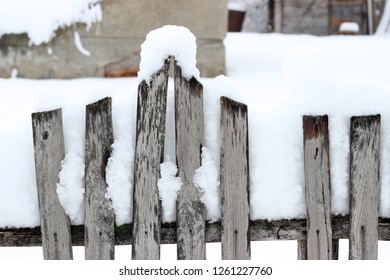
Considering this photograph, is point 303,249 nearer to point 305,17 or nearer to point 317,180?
point 317,180

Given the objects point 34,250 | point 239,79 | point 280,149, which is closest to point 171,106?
point 280,149

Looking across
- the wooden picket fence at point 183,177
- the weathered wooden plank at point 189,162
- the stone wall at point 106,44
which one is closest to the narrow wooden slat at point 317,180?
the wooden picket fence at point 183,177

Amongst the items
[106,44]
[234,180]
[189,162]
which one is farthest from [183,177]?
[106,44]

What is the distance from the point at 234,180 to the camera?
202cm

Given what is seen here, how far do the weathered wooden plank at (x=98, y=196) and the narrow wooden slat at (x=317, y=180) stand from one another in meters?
0.65

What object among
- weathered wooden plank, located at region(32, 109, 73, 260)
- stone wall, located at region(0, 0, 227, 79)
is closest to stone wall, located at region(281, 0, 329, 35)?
stone wall, located at region(0, 0, 227, 79)

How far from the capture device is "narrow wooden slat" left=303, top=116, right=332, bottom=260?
202 cm

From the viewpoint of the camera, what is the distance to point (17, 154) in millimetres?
2076

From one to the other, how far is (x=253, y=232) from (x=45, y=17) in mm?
4125

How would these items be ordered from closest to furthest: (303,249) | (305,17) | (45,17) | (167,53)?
(167,53) → (303,249) → (45,17) → (305,17)

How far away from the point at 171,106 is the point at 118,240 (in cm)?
48

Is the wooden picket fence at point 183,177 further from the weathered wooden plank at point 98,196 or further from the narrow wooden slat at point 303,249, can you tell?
the narrow wooden slat at point 303,249

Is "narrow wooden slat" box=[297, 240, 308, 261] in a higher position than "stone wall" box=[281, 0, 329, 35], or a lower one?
lower

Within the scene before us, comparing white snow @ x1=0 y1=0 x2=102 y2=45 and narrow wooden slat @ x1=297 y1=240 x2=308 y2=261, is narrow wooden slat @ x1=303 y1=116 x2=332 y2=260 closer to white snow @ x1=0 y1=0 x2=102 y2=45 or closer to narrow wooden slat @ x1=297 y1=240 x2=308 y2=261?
narrow wooden slat @ x1=297 y1=240 x2=308 y2=261
